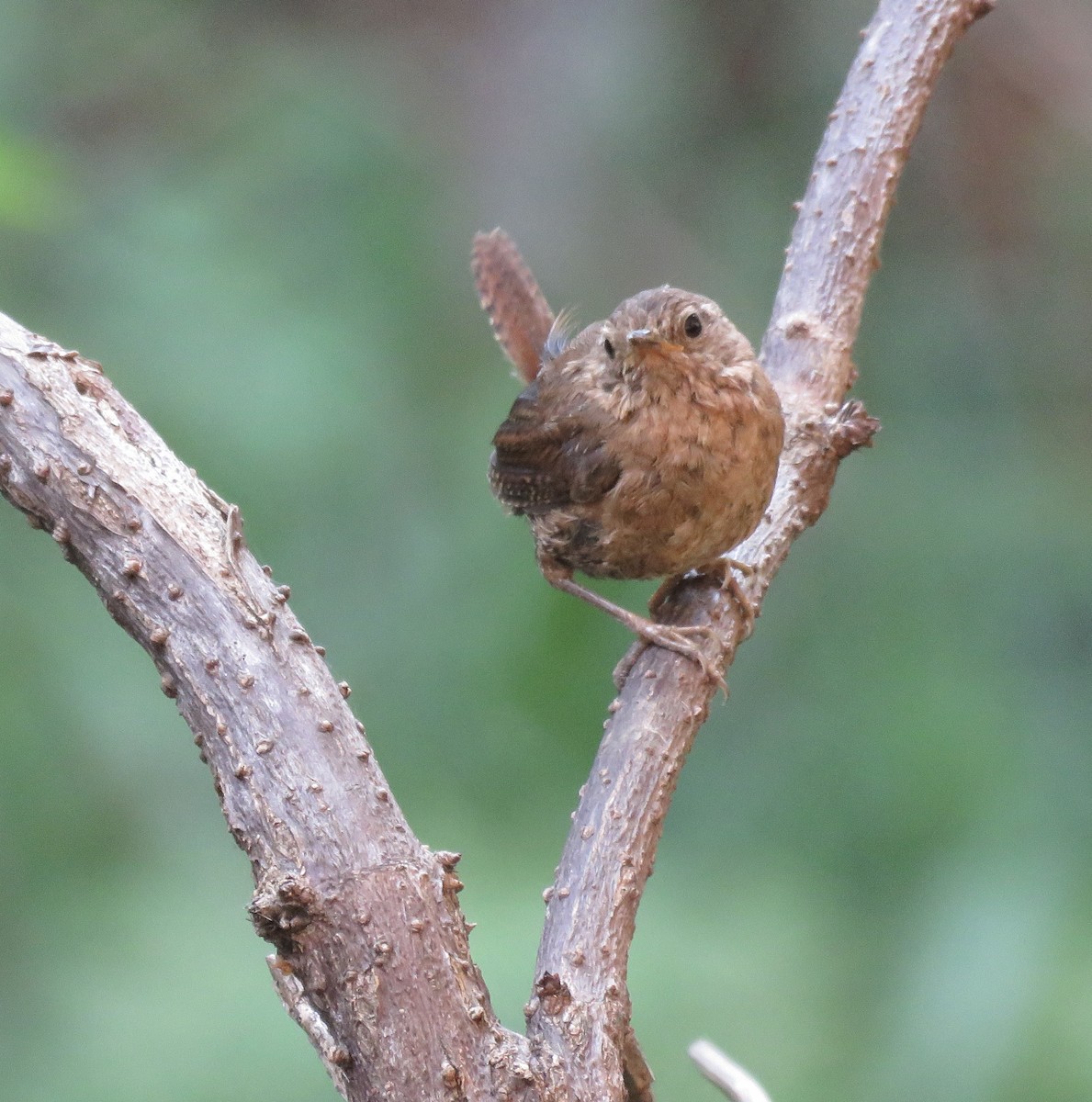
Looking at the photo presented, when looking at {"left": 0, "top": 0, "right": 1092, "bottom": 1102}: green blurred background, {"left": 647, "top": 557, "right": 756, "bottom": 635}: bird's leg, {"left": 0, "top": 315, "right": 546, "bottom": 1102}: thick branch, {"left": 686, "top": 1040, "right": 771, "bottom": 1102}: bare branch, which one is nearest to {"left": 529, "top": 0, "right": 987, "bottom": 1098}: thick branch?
{"left": 647, "top": 557, "right": 756, "bottom": 635}: bird's leg

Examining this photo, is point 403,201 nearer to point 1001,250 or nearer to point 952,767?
point 1001,250

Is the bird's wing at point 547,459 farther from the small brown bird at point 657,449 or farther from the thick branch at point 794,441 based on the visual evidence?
the thick branch at point 794,441

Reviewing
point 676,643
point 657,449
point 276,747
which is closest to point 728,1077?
point 676,643

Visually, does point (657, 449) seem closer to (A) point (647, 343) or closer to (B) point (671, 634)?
(A) point (647, 343)

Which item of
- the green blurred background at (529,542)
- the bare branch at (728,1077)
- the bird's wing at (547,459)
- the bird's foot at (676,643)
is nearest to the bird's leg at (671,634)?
the bird's foot at (676,643)

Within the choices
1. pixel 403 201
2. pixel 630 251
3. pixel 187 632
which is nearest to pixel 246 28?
pixel 403 201

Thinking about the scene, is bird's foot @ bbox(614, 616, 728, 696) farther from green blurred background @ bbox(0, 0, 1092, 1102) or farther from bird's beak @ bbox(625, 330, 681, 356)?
green blurred background @ bbox(0, 0, 1092, 1102)

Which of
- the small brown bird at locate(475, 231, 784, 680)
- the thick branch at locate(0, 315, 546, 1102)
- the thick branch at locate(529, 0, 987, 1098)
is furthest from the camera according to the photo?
the small brown bird at locate(475, 231, 784, 680)
